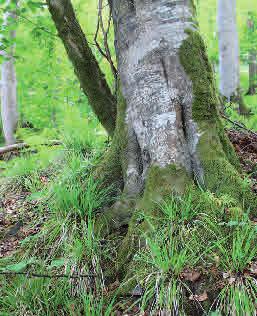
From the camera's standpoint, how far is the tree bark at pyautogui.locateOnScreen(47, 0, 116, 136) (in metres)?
3.54

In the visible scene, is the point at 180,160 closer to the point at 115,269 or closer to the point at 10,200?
the point at 115,269

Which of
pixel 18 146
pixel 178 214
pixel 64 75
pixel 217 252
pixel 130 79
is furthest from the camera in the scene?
pixel 64 75

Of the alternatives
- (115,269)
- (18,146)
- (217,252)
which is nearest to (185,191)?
(217,252)

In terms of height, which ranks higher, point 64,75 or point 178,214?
point 64,75

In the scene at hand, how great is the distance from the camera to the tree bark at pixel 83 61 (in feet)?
11.6

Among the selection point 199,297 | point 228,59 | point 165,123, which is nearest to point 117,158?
point 165,123

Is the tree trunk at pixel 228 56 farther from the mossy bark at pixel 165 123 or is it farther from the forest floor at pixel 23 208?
the mossy bark at pixel 165 123

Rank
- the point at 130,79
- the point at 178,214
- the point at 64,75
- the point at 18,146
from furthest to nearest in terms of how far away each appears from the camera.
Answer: the point at 64,75 → the point at 18,146 → the point at 130,79 → the point at 178,214

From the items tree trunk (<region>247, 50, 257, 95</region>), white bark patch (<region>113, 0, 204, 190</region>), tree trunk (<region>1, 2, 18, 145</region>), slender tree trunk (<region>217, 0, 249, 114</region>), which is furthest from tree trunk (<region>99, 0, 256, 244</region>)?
tree trunk (<region>247, 50, 257, 95</region>)

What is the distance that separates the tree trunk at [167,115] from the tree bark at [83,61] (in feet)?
2.02

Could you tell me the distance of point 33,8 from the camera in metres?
3.56

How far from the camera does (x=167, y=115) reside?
292 cm

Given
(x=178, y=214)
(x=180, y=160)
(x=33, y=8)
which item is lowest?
(x=178, y=214)

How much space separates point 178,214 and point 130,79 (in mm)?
1233
